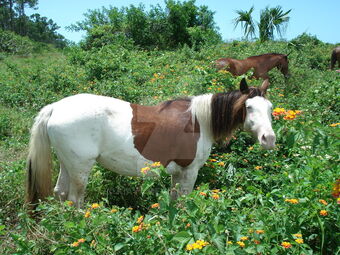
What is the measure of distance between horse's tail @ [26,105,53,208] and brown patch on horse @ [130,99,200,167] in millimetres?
841

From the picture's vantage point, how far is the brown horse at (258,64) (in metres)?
7.64

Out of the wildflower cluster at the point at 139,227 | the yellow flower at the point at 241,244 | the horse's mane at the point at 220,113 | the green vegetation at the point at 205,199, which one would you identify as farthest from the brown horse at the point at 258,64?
the yellow flower at the point at 241,244

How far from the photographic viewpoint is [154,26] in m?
13.7

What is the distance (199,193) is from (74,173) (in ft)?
4.57

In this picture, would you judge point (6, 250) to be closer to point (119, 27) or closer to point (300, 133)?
point (300, 133)

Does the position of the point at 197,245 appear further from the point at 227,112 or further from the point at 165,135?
the point at 227,112

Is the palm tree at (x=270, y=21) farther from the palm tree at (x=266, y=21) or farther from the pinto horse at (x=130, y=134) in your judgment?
the pinto horse at (x=130, y=134)

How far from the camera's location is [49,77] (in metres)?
7.93

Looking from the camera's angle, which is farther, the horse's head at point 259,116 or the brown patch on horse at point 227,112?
the brown patch on horse at point 227,112

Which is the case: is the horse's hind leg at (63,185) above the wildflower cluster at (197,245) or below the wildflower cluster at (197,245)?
below

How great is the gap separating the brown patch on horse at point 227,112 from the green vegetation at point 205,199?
1.43ft

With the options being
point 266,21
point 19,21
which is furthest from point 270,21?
point 19,21

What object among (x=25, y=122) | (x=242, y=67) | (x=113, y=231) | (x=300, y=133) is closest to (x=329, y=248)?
(x=300, y=133)

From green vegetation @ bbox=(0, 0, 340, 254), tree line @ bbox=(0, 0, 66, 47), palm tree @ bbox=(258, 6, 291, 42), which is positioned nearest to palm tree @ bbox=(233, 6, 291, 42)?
palm tree @ bbox=(258, 6, 291, 42)
